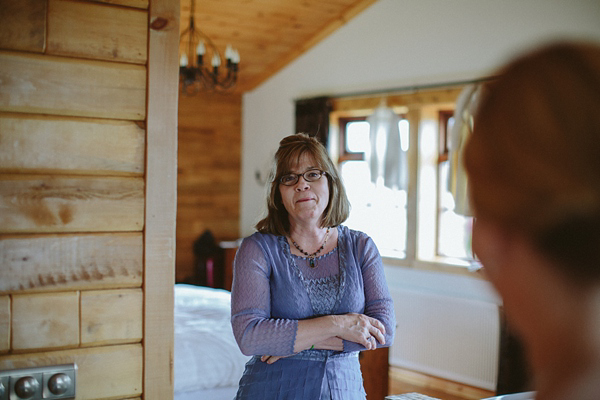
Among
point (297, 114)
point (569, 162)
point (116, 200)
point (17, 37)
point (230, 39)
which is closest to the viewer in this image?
point (569, 162)

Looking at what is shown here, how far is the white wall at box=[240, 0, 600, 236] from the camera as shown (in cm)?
424

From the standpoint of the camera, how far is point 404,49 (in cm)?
516

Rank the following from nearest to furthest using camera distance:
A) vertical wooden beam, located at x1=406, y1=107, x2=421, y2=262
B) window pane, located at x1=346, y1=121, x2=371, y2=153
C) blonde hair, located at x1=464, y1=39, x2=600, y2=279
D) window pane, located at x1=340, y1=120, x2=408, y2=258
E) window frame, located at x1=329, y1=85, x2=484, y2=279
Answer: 1. blonde hair, located at x1=464, y1=39, x2=600, y2=279
2. window frame, located at x1=329, y1=85, x2=484, y2=279
3. vertical wooden beam, located at x1=406, y1=107, x2=421, y2=262
4. window pane, located at x1=340, y1=120, x2=408, y2=258
5. window pane, located at x1=346, y1=121, x2=371, y2=153

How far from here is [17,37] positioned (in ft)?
4.49

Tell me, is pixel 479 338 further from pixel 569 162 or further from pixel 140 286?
pixel 569 162

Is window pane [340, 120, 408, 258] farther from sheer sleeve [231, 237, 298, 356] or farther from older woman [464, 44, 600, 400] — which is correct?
older woman [464, 44, 600, 400]

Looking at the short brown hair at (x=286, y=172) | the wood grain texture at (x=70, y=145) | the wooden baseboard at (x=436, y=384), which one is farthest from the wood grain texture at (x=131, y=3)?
the wooden baseboard at (x=436, y=384)

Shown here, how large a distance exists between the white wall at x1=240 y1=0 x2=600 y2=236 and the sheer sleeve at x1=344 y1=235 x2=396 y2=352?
82.2 inches

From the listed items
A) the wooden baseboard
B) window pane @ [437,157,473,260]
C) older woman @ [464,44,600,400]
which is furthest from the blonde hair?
window pane @ [437,157,473,260]

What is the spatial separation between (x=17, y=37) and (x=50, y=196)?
1.22 ft

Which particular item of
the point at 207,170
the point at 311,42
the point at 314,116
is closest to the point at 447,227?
the point at 314,116

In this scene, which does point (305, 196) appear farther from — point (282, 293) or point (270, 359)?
point (270, 359)

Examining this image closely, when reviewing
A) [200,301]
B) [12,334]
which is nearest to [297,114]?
[200,301]

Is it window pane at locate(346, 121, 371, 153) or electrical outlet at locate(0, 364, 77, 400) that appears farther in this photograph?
window pane at locate(346, 121, 371, 153)
